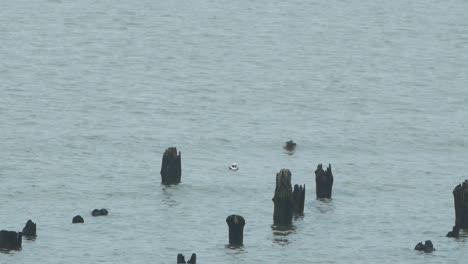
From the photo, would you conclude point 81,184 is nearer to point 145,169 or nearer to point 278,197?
point 145,169

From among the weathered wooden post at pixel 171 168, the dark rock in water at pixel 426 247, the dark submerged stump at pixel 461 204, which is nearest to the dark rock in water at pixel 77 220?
the weathered wooden post at pixel 171 168

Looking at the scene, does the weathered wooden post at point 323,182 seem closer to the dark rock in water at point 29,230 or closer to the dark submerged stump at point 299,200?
the dark submerged stump at point 299,200

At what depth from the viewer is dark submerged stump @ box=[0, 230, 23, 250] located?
65.0m

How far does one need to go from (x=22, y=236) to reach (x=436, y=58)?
71986 mm

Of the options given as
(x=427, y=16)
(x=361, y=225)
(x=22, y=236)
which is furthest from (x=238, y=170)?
(x=427, y=16)

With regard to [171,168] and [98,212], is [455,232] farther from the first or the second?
[98,212]

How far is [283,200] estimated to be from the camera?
70.6 metres

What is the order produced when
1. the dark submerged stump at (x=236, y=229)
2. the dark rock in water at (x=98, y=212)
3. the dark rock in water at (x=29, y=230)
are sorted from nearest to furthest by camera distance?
the dark submerged stump at (x=236, y=229)
the dark rock in water at (x=29, y=230)
the dark rock in water at (x=98, y=212)

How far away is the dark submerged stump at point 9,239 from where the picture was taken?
6500 cm

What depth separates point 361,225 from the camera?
73438 millimetres

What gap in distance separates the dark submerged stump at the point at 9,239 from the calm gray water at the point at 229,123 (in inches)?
15.7

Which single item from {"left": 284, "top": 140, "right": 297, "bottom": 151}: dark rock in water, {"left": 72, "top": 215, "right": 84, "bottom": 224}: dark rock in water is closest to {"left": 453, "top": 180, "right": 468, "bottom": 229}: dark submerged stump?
{"left": 72, "top": 215, "right": 84, "bottom": 224}: dark rock in water

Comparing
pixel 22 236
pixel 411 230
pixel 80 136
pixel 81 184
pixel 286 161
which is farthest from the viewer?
pixel 80 136

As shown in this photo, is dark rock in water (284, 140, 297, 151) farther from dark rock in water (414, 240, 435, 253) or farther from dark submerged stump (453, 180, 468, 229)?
dark rock in water (414, 240, 435, 253)
